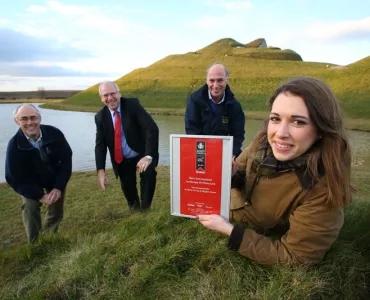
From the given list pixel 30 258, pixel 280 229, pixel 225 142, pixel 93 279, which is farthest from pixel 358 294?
pixel 30 258

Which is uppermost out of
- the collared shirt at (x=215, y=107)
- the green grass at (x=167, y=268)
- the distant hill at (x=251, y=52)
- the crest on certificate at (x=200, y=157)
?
the distant hill at (x=251, y=52)

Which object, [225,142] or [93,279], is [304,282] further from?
[93,279]

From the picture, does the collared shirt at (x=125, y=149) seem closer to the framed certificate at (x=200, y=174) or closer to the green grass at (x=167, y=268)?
the green grass at (x=167, y=268)

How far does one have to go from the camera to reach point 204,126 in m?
4.88

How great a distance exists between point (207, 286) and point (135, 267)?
2.15 feet

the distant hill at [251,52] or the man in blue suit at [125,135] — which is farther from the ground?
the distant hill at [251,52]

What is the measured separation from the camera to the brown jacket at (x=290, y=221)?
183 centimetres

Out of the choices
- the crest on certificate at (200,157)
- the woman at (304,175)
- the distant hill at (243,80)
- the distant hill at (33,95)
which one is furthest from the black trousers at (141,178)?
the distant hill at (33,95)

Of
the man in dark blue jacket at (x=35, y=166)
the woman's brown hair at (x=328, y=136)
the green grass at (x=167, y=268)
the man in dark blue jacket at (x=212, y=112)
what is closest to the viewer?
the woman's brown hair at (x=328, y=136)

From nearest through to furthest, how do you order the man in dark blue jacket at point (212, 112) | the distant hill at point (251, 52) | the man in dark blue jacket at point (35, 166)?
the man in dark blue jacket at point (35, 166) < the man in dark blue jacket at point (212, 112) < the distant hill at point (251, 52)

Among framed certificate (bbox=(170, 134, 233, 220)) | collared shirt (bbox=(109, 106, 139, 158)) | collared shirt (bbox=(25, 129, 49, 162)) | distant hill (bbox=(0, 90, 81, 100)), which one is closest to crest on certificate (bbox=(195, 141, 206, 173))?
framed certificate (bbox=(170, 134, 233, 220))

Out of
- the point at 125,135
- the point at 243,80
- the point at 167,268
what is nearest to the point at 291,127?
the point at 167,268

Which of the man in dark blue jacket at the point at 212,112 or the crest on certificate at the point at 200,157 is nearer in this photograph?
the crest on certificate at the point at 200,157

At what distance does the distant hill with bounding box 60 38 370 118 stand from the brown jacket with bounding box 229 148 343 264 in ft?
123
